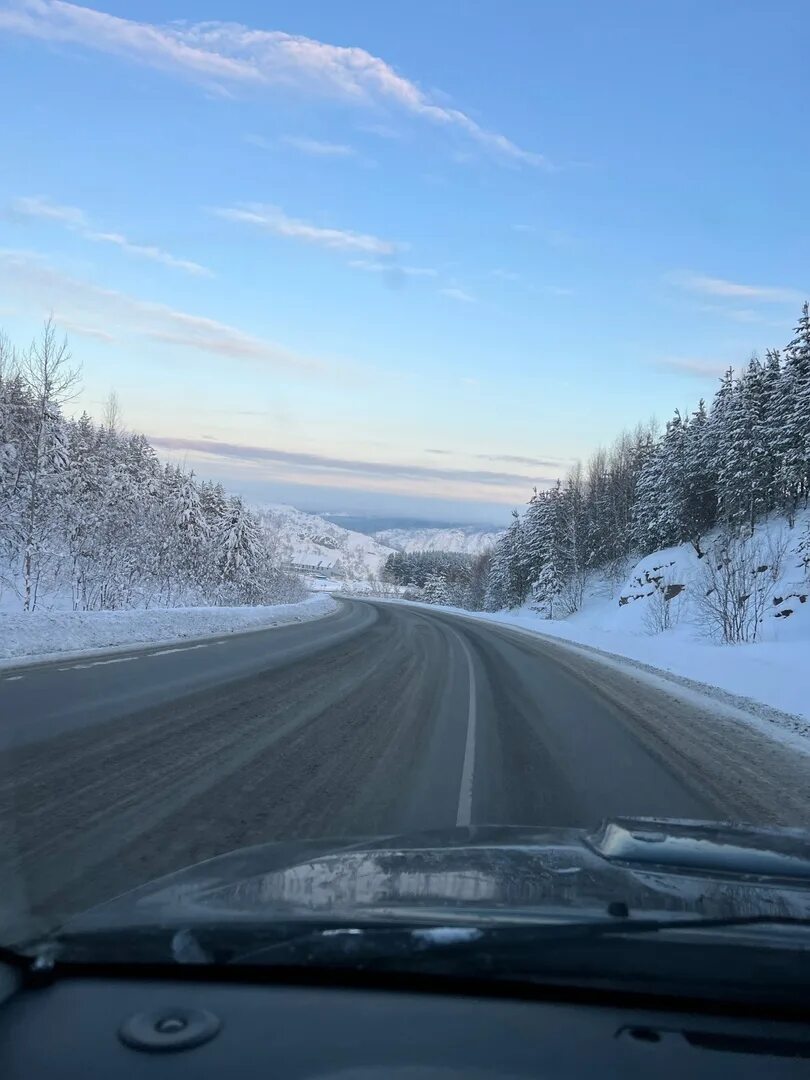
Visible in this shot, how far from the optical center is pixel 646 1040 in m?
2.40

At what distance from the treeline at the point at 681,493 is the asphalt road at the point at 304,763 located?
1393 inches

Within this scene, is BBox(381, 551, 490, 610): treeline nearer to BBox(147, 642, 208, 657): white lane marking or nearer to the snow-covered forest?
the snow-covered forest

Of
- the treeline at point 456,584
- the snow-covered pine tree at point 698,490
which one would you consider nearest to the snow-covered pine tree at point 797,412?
the snow-covered pine tree at point 698,490

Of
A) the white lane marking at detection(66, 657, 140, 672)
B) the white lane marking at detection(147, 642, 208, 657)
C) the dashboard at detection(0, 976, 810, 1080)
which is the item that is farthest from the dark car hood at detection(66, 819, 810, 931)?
the white lane marking at detection(147, 642, 208, 657)

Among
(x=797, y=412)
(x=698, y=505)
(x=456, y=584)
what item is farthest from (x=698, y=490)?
(x=456, y=584)

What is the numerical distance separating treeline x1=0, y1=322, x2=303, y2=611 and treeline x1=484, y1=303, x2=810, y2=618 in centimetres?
2424

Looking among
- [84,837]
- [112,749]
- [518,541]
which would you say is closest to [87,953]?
[84,837]

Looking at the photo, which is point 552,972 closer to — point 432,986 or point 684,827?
point 432,986

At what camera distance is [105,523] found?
3862cm

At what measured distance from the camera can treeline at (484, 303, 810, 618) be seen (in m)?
48.2

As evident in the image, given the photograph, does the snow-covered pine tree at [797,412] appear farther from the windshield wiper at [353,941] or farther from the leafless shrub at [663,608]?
the windshield wiper at [353,941]

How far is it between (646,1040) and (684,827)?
245 centimetres

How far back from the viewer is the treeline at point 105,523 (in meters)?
31.0

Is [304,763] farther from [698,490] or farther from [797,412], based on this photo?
[698,490]
